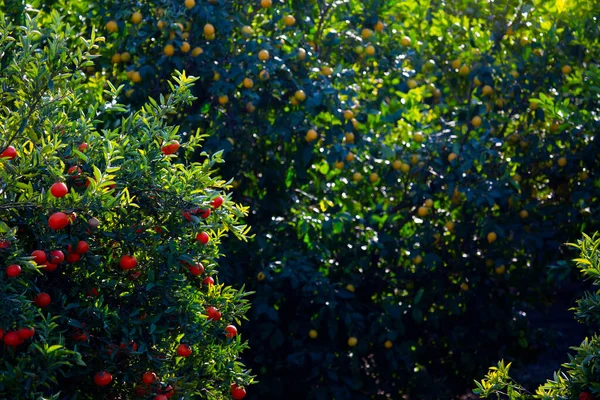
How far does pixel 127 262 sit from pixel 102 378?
363mm

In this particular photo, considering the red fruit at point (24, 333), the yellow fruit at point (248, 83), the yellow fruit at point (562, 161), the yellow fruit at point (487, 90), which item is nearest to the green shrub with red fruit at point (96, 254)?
the red fruit at point (24, 333)

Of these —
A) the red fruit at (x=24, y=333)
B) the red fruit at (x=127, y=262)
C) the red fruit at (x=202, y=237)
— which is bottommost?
the red fruit at (x=24, y=333)

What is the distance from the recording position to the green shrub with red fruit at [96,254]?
2.29 meters

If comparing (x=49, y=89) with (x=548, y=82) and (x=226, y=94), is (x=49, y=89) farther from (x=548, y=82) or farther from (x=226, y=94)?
(x=548, y=82)

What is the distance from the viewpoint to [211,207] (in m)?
2.79

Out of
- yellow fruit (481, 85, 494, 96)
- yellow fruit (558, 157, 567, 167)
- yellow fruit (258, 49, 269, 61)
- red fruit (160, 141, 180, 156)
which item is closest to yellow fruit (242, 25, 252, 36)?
yellow fruit (258, 49, 269, 61)

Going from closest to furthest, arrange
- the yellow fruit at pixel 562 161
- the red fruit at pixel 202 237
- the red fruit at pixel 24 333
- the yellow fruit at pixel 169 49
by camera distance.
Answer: the red fruit at pixel 24 333
the red fruit at pixel 202 237
the yellow fruit at pixel 169 49
the yellow fruit at pixel 562 161

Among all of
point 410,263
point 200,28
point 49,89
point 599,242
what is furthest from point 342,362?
point 49,89

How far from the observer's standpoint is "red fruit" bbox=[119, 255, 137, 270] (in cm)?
255

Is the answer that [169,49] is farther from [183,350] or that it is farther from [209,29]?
[183,350]

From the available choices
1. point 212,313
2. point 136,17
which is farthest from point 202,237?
point 136,17

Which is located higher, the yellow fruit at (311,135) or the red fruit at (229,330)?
the yellow fruit at (311,135)

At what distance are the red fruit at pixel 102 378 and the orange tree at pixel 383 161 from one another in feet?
5.88

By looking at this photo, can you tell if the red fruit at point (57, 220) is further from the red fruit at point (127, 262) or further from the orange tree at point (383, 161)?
the orange tree at point (383, 161)
